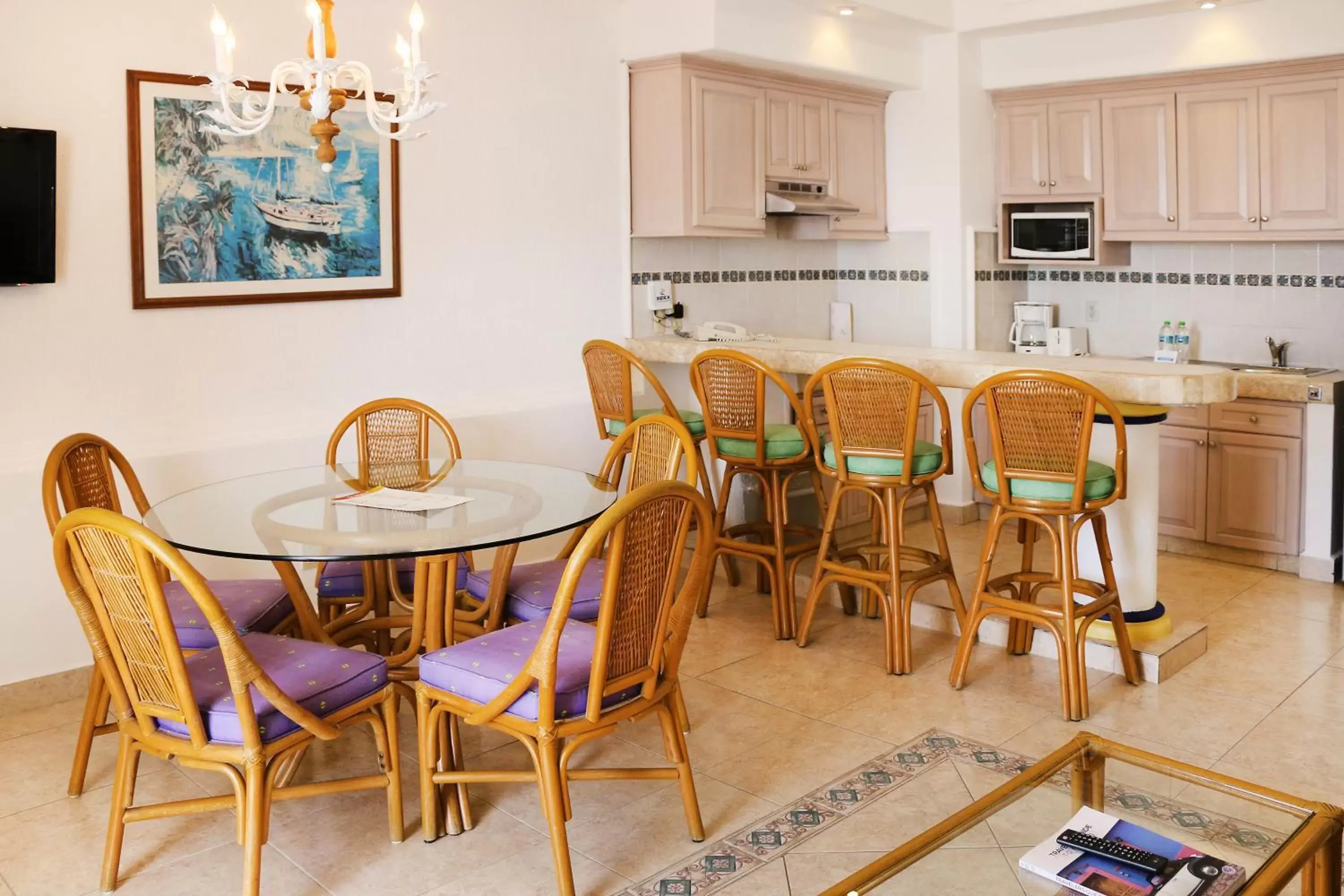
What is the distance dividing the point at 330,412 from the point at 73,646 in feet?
3.87

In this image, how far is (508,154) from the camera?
5.02 m

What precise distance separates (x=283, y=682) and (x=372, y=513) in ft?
1.72

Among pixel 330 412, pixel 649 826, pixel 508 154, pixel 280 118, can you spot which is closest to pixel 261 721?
pixel 649 826

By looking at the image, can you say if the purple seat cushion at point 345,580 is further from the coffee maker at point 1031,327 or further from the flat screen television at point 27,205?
the coffee maker at point 1031,327

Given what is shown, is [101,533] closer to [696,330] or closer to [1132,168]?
[696,330]

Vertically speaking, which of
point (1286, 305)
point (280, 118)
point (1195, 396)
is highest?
point (280, 118)

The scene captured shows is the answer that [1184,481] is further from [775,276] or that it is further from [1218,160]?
[775,276]

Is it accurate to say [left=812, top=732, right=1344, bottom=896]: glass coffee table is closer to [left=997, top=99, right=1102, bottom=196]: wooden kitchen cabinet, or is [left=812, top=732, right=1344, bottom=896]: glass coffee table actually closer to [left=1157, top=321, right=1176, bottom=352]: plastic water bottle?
[left=1157, top=321, right=1176, bottom=352]: plastic water bottle

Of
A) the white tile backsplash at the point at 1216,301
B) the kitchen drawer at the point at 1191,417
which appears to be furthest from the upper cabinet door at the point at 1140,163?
the kitchen drawer at the point at 1191,417

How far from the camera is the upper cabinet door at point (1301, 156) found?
5.29 meters

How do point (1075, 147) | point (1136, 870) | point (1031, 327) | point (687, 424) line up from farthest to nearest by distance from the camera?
point (1031, 327) < point (1075, 147) < point (687, 424) < point (1136, 870)

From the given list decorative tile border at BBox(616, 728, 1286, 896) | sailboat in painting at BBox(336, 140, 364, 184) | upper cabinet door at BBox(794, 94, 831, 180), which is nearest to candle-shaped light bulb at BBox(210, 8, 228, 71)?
sailboat in painting at BBox(336, 140, 364, 184)

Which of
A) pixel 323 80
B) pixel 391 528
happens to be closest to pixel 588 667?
pixel 391 528

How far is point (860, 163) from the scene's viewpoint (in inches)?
247
